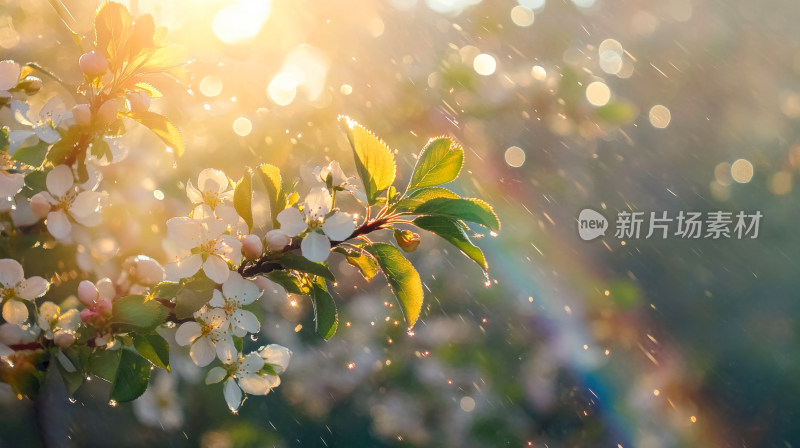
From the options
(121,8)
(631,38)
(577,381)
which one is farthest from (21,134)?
(631,38)

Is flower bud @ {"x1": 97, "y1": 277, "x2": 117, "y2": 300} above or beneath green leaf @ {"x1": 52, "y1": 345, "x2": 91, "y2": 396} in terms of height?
above

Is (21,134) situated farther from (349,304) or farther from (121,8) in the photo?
(349,304)

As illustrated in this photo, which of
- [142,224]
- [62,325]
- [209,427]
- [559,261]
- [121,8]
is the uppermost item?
[121,8]

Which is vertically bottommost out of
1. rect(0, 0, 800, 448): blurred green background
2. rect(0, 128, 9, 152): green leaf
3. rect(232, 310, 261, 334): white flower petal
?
rect(0, 0, 800, 448): blurred green background

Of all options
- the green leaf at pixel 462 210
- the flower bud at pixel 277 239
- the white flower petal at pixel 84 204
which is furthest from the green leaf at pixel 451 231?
the white flower petal at pixel 84 204

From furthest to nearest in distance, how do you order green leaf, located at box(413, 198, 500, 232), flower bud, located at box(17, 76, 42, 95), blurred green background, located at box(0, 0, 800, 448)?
1. blurred green background, located at box(0, 0, 800, 448)
2. flower bud, located at box(17, 76, 42, 95)
3. green leaf, located at box(413, 198, 500, 232)

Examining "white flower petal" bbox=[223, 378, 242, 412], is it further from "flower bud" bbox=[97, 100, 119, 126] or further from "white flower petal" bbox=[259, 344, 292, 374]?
"flower bud" bbox=[97, 100, 119, 126]

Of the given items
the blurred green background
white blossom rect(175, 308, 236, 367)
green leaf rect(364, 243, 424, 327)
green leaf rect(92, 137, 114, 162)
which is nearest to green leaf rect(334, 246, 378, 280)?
green leaf rect(364, 243, 424, 327)
